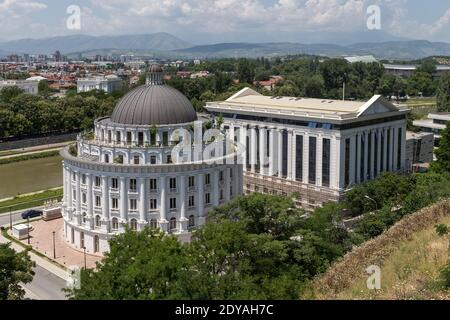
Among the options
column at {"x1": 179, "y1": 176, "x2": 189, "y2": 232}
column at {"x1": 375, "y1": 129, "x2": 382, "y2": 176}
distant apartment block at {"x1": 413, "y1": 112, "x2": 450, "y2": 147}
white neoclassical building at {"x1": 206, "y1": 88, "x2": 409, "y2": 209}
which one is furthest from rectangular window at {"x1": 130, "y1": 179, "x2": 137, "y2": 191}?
distant apartment block at {"x1": 413, "y1": 112, "x2": 450, "y2": 147}

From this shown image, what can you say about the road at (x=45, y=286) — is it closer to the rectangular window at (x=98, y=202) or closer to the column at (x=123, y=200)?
the rectangular window at (x=98, y=202)

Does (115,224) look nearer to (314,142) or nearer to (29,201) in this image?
(29,201)

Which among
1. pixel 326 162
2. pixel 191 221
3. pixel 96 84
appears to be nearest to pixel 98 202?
pixel 191 221

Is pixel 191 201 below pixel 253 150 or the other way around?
below

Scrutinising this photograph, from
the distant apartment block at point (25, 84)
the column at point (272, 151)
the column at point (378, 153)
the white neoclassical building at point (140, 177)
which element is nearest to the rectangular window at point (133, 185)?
the white neoclassical building at point (140, 177)

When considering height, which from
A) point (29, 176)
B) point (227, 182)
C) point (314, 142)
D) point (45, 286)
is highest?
point (314, 142)

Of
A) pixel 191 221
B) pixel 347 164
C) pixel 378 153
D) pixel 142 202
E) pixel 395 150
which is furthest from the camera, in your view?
pixel 395 150
